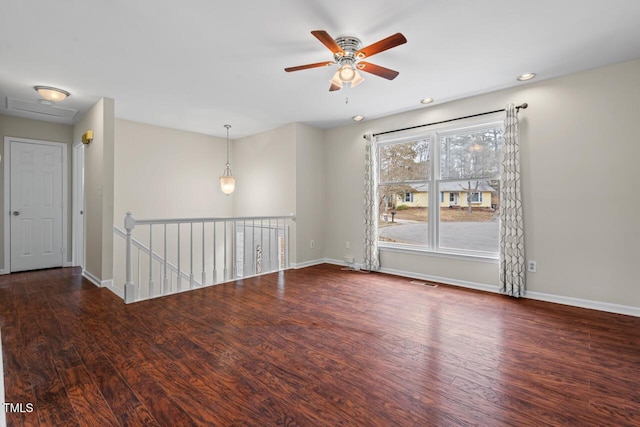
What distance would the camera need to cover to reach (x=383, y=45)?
2348 mm

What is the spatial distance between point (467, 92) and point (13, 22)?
15.0ft

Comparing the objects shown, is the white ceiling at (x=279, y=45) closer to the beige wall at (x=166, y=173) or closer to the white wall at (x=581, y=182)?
the white wall at (x=581, y=182)

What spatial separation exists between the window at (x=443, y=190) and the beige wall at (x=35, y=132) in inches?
215

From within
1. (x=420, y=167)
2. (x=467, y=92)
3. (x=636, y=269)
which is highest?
(x=467, y=92)

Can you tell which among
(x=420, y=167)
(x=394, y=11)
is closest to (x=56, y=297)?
(x=394, y=11)

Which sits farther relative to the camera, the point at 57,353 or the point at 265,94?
the point at 265,94

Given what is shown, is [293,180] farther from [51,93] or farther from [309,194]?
[51,93]

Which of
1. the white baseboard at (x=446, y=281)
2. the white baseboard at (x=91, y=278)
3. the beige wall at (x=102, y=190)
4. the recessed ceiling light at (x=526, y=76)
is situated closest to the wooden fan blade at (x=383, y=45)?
the recessed ceiling light at (x=526, y=76)

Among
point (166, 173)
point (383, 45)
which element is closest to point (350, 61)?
point (383, 45)

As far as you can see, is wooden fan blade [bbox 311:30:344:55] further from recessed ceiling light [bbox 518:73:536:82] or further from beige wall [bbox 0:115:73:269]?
beige wall [bbox 0:115:73:269]

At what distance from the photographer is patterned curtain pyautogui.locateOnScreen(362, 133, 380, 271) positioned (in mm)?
4906

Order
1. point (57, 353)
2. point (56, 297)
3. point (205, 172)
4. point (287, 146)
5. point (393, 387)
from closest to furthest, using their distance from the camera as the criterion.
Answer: point (393, 387) → point (57, 353) → point (56, 297) → point (287, 146) → point (205, 172)

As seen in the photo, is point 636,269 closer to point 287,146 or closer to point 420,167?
point 420,167

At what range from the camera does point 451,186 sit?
14.0 ft
